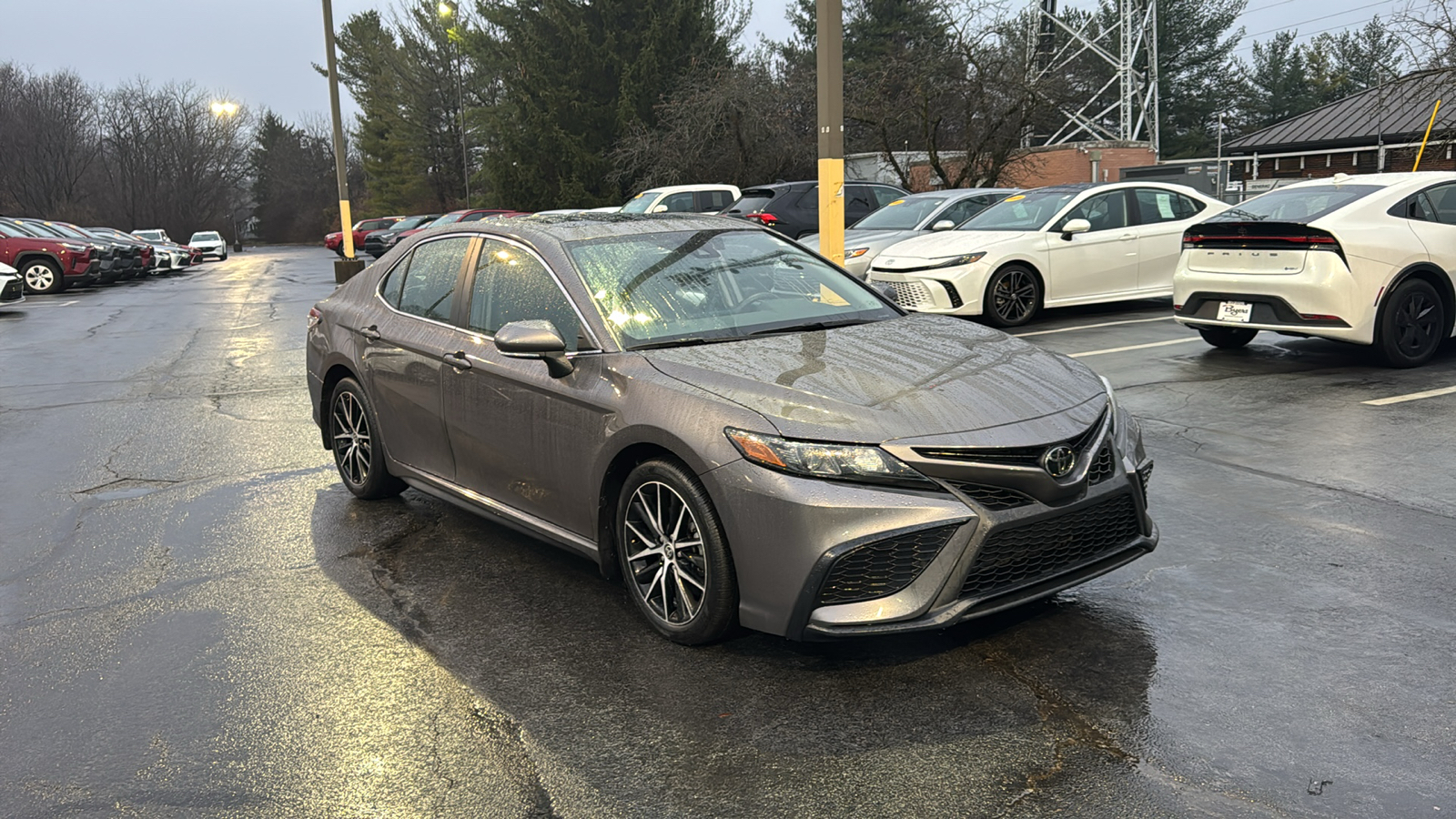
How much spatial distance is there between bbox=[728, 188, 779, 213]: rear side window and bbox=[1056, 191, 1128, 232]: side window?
5742mm

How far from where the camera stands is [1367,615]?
4215 mm

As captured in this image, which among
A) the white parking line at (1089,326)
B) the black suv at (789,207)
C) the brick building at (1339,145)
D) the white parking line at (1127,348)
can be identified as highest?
the brick building at (1339,145)

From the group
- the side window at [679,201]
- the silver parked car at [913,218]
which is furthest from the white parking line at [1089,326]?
the side window at [679,201]

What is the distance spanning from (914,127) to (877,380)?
89.9ft

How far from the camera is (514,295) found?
502 centimetres

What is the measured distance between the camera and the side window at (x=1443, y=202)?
916 cm

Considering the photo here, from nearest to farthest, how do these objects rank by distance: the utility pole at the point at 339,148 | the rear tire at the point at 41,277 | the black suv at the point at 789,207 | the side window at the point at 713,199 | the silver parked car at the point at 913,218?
the silver parked car at the point at 913,218
the black suv at the point at 789,207
the side window at the point at 713,199
the utility pole at the point at 339,148
the rear tire at the point at 41,277

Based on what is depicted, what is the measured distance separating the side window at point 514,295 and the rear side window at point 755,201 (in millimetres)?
12208

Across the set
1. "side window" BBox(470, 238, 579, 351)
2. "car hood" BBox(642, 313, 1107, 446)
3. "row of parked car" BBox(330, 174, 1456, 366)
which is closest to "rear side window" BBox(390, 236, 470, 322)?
"side window" BBox(470, 238, 579, 351)

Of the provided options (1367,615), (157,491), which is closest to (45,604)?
(157,491)

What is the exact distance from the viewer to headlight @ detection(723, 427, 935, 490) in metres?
3.62

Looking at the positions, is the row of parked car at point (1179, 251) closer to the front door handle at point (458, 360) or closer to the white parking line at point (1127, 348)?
the white parking line at point (1127, 348)

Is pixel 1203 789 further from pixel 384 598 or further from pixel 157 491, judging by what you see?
pixel 157 491

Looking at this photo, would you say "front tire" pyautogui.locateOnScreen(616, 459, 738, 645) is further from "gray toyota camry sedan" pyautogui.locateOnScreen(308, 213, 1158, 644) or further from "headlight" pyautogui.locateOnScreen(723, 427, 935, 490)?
"headlight" pyautogui.locateOnScreen(723, 427, 935, 490)
